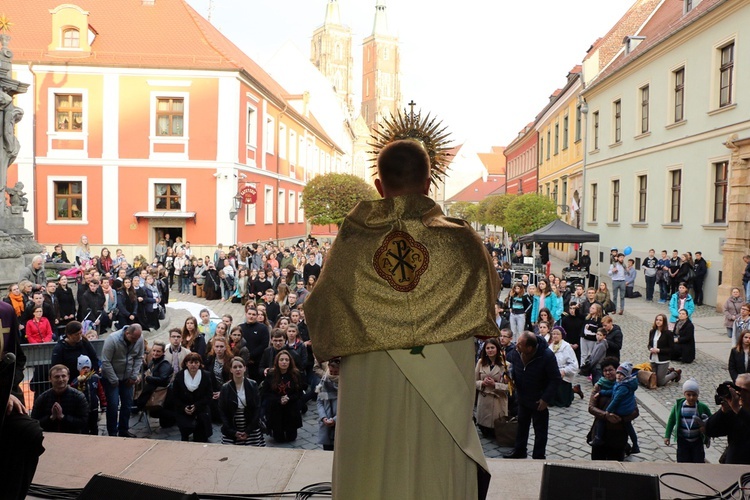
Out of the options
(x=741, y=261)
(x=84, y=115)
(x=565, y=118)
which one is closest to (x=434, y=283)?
(x=741, y=261)

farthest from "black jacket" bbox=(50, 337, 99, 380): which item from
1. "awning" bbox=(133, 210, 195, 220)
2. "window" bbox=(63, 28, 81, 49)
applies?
"window" bbox=(63, 28, 81, 49)

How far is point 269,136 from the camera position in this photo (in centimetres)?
3522

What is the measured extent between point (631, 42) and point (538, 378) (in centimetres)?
2512

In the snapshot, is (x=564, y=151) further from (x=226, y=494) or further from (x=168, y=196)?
(x=226, y=494)

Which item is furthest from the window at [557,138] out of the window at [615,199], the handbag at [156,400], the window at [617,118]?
the handbag at [156,400]

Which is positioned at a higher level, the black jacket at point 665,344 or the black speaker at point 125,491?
the black speaker at point 125,491

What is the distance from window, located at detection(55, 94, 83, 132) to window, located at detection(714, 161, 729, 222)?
81.7 ft

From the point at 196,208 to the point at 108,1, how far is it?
39.7 feet

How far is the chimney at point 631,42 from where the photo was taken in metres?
27.6

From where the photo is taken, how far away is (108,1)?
31.4 meters

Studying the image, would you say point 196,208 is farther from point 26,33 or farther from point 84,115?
point 26,33

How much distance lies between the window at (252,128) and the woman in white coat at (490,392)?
80.9 ft

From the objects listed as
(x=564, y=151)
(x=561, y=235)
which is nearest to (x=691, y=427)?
(x=561, y=235)

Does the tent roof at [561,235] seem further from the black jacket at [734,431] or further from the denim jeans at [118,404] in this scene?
the denim jeans at [118,404]
